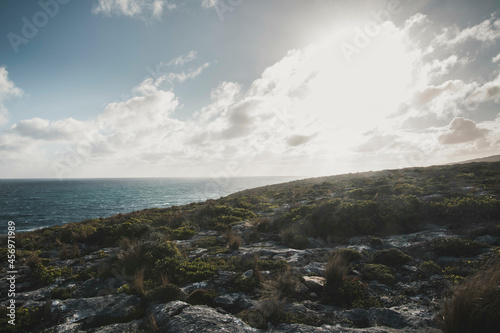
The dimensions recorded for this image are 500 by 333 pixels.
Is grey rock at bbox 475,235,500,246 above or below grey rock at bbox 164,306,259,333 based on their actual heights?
above

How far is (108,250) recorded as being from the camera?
39.4 ft

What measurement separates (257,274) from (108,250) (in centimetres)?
947

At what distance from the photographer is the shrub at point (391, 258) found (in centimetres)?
787

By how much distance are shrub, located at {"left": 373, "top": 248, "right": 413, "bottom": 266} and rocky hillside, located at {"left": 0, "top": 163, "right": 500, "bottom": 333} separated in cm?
4

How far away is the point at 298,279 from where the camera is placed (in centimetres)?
707

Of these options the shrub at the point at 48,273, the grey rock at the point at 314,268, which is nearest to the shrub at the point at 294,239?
the grey rock at the point at 314,268

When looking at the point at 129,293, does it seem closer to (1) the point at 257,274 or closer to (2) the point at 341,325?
(1) the point at 257,274

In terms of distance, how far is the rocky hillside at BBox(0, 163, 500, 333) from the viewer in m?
4.99

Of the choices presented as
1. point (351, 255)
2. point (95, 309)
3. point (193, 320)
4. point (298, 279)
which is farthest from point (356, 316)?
point (95, 309)

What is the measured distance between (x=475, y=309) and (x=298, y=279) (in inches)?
167

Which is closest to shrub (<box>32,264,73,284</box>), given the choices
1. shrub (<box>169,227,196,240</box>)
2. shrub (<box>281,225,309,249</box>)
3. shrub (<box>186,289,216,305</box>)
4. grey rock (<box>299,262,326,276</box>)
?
shrub (<box>169,227,196,240</box>)

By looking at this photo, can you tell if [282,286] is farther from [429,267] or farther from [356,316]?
[429,267]

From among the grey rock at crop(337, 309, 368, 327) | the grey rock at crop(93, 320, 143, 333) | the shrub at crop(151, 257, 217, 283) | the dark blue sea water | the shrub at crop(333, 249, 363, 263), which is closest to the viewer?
the grey rock at crop(337, 309, 368, 327)

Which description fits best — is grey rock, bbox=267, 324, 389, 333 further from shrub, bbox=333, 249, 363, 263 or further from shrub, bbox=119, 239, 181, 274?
shrub, bbox=119, 239, 181, 274
